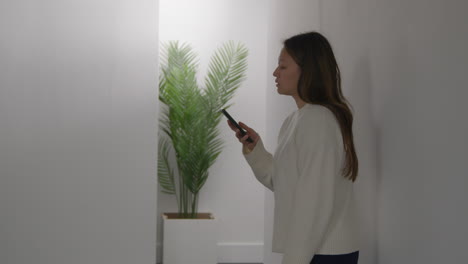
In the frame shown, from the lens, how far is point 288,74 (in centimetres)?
194

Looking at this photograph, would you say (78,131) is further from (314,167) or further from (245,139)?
(314,167)

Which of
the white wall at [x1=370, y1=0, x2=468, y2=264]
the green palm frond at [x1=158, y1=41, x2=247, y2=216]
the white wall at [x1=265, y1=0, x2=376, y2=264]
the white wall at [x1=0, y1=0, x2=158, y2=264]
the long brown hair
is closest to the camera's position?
the white wall at [x1=370, y1=0, x2=468, y2=264]

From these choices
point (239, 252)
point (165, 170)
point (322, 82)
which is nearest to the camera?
point (322, 82)

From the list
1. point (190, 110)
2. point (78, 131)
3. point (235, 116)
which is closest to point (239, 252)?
point (235, 116)

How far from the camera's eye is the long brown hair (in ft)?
6.02

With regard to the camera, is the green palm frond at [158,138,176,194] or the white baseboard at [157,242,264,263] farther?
the white baseboard at [157,242,264,263]

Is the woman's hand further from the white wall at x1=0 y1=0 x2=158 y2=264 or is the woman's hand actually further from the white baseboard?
the white baseboard

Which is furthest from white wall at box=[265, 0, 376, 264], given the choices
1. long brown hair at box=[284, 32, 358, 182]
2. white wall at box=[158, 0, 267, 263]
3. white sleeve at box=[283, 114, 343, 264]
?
white wall at box=[158, 0, 267, 263]

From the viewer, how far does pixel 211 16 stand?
548 cm

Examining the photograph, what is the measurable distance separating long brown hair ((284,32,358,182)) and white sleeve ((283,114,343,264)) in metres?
0.13

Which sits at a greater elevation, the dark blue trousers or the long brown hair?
the long brown hair

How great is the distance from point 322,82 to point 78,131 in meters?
2.09

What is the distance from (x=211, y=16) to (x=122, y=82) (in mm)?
2038

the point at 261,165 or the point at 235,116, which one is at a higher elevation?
the point at 235,116
